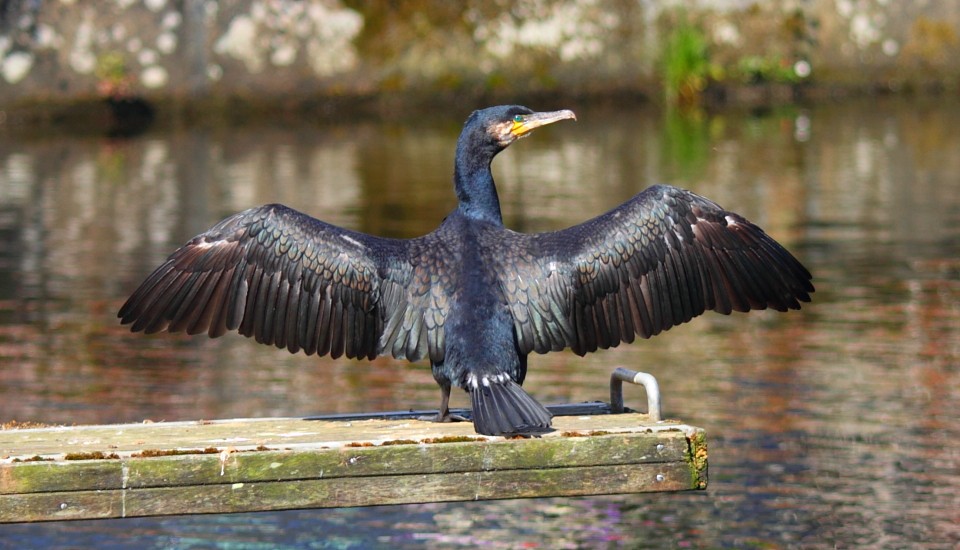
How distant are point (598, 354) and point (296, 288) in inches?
193

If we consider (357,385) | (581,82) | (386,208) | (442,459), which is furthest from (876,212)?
(442,459)

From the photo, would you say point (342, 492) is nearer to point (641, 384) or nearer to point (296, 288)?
point (296, 288)

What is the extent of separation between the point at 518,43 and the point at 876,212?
33.7 feet

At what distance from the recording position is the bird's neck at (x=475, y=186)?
6672mm

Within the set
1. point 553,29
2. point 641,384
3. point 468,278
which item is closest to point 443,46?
point 553,29

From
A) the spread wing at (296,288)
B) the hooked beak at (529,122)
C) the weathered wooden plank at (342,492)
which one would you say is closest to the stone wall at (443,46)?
the spread wing at (296,288)

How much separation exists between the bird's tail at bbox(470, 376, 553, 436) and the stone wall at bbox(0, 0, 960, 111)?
64.3ft

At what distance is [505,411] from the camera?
238 inches

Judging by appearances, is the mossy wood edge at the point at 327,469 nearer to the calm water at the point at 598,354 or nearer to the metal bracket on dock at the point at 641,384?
the metal bracket on dock at the point at 641,384

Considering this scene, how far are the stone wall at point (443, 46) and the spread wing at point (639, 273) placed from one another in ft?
63.2

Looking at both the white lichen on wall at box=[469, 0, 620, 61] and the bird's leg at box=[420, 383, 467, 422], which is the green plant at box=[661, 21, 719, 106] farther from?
the bird's leg at box=[420, 383, 467, 422]

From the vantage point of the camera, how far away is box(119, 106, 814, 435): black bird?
645cm

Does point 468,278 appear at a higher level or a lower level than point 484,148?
lower

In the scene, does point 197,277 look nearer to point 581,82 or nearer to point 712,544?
point 712,544
